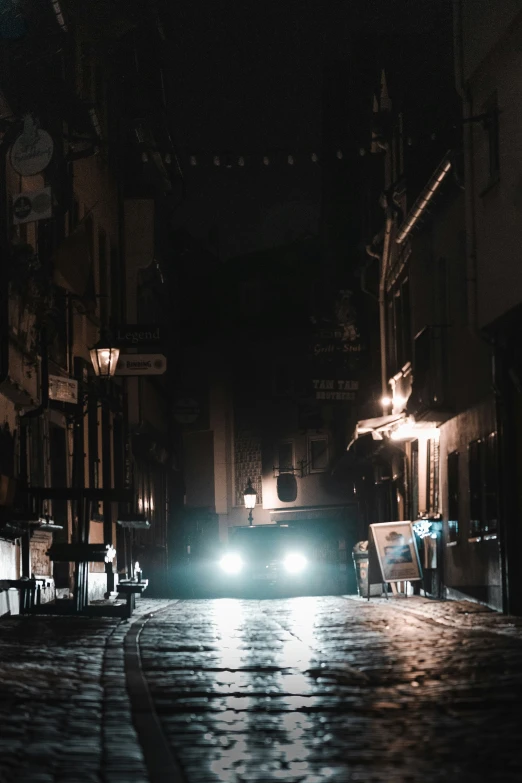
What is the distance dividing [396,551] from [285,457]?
39.8 m

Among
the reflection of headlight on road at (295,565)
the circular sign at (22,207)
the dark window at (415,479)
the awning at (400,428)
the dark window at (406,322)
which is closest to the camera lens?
the circular sign at (22,207)

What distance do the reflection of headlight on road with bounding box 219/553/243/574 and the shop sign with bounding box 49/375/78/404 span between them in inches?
1276

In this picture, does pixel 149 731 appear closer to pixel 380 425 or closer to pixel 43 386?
pixel 43 386

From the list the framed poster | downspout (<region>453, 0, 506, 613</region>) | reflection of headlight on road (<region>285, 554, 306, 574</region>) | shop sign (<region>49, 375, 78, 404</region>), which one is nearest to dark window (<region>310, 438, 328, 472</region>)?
reflection of headlight on road (<region>285, 554, 306, 574</region>)

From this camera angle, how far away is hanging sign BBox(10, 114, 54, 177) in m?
18.6

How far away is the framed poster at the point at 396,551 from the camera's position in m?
23.7

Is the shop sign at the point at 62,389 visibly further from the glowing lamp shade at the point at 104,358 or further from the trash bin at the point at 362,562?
the trash bin at the point at 362,562

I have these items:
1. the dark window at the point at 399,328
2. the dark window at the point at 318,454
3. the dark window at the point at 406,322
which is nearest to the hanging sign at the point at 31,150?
the dark window at the point at 399,328

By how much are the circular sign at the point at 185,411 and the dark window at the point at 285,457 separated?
534 inches

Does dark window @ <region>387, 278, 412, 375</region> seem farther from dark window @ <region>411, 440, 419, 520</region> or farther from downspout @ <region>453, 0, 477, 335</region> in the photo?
downspout @ <region>453, 0, 477, 335</region>

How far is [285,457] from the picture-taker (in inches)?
2501

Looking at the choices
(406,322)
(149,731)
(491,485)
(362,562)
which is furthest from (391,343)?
(149,731)

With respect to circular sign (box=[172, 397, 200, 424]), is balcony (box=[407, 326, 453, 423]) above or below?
below

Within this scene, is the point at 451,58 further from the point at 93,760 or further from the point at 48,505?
the point at 93,760
